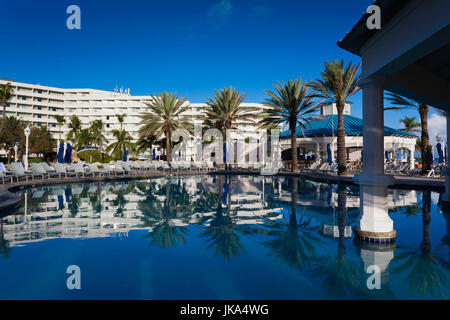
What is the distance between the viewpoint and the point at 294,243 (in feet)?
17.2

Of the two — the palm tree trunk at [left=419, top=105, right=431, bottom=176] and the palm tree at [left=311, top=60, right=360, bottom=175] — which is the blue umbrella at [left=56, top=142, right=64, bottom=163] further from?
the palm tree trunk at [left=419, top=105, right=431, bottom=176]

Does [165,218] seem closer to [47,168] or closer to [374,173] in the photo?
[374,173]

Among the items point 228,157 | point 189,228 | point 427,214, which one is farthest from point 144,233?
point 228,157

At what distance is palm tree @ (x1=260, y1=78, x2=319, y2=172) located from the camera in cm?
2258

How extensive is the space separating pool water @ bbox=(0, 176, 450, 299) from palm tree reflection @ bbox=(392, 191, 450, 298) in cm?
1

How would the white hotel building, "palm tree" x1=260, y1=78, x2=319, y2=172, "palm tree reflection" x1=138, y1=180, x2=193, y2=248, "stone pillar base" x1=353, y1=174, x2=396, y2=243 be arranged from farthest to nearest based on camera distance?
the white hotel building → "palm tree" x1=260, y1=78, x2=319, y2=172 → "palm tree reflection" x1=138, y1=180, x2=193, y2=248 → "stone pillar base" x1=353, y1=174, x2=396, y2=243

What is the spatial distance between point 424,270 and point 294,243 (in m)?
1.97

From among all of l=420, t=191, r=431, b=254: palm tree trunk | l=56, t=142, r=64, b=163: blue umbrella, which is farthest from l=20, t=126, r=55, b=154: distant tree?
l=420, t=191, r=431, b=254: palm tree trunk

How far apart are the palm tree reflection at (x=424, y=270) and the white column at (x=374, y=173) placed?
0.60 m

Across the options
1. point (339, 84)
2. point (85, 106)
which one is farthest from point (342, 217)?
point (85, 106)
